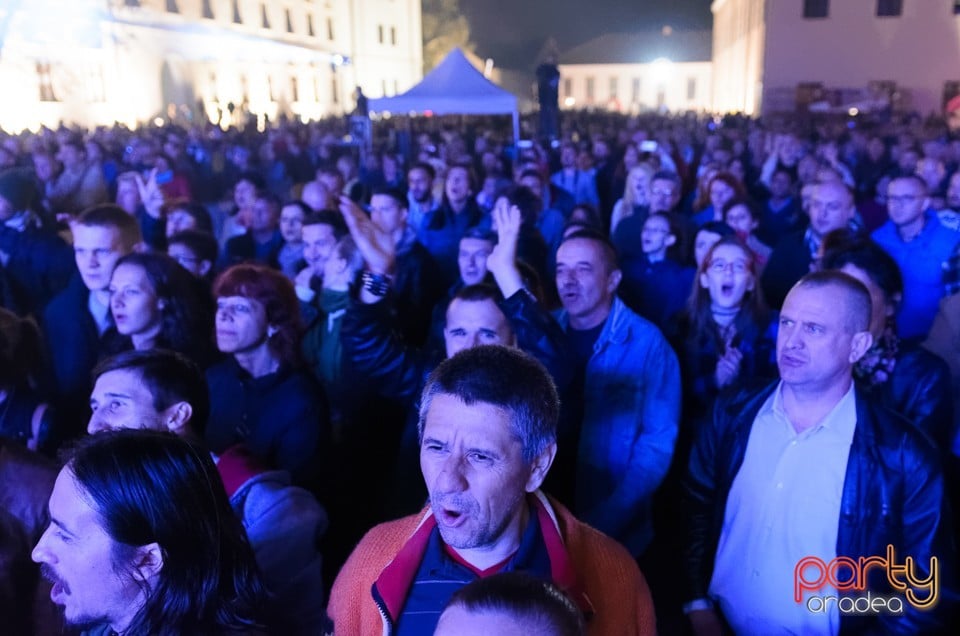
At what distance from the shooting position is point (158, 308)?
140 inches

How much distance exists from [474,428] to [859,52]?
37.3 metres

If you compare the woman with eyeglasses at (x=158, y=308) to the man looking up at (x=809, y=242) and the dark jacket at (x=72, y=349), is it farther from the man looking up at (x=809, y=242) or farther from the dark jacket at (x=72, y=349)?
the man looking up at (x=809, y=242)

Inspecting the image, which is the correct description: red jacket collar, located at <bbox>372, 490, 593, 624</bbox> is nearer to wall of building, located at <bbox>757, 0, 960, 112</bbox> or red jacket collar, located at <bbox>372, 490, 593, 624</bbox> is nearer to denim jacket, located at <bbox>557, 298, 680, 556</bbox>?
denim jacket, located at <bbox>557, 298, 680, 556</bbox>

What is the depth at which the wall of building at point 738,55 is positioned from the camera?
37.1m

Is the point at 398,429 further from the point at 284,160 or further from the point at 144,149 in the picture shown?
the point at 284,160

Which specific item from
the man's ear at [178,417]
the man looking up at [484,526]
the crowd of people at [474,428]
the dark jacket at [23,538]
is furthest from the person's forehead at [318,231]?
the man looking up at [484,526]

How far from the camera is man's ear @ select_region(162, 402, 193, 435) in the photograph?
2.51 meters

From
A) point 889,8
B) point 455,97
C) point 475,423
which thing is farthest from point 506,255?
point 889,8

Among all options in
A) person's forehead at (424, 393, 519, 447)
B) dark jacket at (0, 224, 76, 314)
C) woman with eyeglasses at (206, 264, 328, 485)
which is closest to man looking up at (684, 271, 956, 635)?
person's forehead at (424, 393, 519, 447)

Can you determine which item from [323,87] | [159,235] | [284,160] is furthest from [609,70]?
[159,235]

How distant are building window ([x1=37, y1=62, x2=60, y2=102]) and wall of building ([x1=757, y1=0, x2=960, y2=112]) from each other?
27.3 metres

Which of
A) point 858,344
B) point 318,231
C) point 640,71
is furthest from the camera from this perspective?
point 640,71

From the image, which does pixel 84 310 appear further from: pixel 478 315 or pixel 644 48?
pixel 644 48

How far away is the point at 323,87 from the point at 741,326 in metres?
47.2
